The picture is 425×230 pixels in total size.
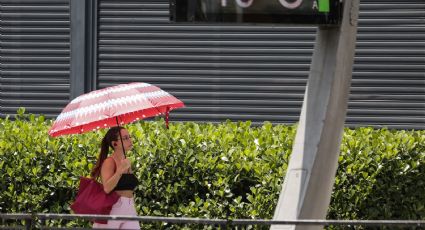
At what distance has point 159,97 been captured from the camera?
32.7 ft

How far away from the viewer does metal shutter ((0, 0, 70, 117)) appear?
A: 620 inches

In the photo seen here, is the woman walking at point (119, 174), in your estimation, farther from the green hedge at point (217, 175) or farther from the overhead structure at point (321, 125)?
the overhead structure at point (321, 125)

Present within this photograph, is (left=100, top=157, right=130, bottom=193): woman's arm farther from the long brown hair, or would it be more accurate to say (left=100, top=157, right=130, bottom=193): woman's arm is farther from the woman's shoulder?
the long brown hair

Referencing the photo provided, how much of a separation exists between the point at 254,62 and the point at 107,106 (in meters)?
5.88

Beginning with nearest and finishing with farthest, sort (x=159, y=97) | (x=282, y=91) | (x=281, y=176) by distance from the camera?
(x=159, y=97), (x=281, y=176), (x=282, y=91)

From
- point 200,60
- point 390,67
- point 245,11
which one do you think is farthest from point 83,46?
point 245,11

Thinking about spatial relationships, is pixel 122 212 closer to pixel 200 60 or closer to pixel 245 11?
pixel 245 11

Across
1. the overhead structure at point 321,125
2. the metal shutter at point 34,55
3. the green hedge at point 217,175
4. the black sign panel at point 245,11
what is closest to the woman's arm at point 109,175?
the green hedge at point 217,175

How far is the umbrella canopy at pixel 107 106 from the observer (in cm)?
956

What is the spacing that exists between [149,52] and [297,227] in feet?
23.6

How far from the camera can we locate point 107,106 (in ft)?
31.6

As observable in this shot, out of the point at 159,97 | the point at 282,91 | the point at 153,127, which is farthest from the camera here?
the point at 282,91

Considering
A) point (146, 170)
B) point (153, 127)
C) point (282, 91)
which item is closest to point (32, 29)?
point (282, 91)

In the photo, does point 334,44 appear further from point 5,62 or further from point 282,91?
point 5,62
